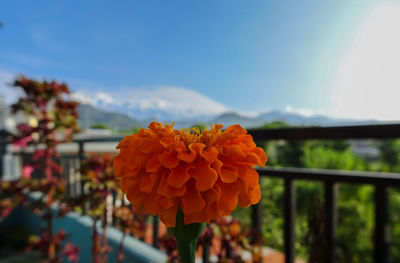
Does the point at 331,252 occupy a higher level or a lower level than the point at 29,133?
lower

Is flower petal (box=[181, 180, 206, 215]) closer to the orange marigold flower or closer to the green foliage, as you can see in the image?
the orange marigold flower

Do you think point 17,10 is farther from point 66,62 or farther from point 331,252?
point 331,252

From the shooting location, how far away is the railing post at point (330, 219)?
1.02m

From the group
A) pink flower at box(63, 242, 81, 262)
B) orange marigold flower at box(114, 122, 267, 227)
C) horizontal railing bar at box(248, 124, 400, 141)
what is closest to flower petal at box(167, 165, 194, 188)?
orange marigold flower at box(114, 122, 267, 227)

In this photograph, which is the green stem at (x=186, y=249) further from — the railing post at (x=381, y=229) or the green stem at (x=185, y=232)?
the railing post at (x=381, y=229)

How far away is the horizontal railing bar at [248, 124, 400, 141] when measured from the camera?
0.78 m

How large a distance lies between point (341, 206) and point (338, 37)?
36.1 metres

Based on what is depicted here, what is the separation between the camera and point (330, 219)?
104 centimetres

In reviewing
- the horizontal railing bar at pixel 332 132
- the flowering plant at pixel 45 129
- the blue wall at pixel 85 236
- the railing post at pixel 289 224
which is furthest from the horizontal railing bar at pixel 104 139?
the railing post at pixel 289 224

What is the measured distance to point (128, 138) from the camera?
518 millimetres

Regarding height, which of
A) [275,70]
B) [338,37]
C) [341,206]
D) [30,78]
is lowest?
[341,206]

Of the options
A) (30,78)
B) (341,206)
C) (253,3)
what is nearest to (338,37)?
(253,3)

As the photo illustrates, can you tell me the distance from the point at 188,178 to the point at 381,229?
2.85 feet

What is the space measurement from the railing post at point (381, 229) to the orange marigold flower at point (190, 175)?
68cm
